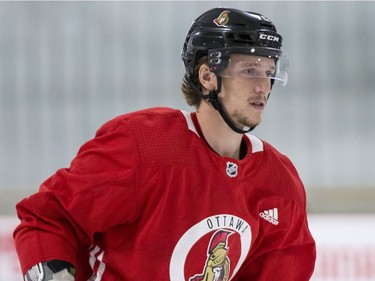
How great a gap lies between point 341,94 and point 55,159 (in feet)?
4.87

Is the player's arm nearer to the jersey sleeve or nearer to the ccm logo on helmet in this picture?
the jersey sleeve

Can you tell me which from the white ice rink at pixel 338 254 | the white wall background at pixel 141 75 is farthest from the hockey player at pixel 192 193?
the white wall background at pixel 141 75

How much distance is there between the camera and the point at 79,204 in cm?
210

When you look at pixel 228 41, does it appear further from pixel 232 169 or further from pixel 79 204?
pixel 79 204

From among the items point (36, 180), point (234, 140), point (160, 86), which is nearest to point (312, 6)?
point (160, 86)

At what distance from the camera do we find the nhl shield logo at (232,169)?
2293 mm

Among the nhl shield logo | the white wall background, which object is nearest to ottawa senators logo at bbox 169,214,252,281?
the nhl shield logo

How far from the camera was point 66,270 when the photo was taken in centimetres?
209

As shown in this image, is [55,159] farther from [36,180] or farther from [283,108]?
[283,108]

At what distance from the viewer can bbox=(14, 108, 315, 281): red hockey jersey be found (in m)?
2.12

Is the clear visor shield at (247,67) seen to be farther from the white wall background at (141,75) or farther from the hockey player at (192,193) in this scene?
the white wall background at (141,75)

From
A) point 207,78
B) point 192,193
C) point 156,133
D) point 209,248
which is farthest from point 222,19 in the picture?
point 209,248

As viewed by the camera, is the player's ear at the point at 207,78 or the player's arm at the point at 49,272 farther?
the player's ear at the point at 207,78

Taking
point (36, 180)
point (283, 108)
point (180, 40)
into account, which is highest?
point (180, 40)
